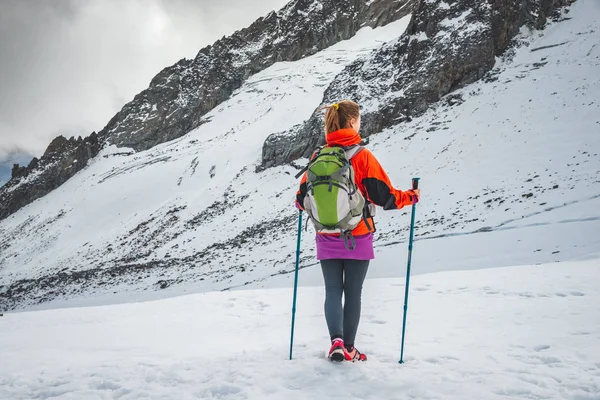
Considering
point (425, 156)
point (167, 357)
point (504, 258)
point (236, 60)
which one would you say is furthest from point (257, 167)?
point (236, 60)

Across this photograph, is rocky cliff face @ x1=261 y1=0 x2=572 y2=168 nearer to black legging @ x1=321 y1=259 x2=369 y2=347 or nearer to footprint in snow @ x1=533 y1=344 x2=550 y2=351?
footprint in snow @ x1=533 y1=344 x2=550 y2=351

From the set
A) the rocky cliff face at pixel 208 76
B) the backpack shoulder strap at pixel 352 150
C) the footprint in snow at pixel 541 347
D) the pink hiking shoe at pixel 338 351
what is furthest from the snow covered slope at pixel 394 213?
the rocky cliff face at pixel 208 76

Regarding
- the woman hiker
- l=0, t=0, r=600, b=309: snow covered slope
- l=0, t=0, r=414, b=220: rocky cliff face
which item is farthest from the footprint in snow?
l=0, t=0, r=414, b=220: rocky cliff face

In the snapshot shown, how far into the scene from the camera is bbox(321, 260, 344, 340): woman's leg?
135 inches

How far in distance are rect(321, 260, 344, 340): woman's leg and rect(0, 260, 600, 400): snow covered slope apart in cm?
36

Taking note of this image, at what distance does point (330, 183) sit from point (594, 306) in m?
4.45

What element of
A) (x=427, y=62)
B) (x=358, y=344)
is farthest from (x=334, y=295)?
(x=427, y=62)

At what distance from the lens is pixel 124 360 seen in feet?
13.8

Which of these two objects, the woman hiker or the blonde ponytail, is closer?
the woman hiker

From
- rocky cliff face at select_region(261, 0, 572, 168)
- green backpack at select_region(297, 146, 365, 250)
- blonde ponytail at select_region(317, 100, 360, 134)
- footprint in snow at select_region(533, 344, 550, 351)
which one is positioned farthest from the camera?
rocky cliff face at select_region(261, 0, 572, 168)

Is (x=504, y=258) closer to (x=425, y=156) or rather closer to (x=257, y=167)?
(x=425, y=156)

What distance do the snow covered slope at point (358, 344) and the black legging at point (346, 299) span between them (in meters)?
0.32

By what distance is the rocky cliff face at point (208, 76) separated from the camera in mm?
78438

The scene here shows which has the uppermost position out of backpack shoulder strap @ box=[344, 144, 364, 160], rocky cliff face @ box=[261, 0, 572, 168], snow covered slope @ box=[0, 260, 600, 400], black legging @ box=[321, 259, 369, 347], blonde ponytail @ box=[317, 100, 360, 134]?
rocky cliff face @ box=[261, 0, 572, 168]
